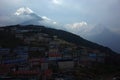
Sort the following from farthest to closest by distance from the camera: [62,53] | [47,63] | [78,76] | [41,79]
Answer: [62,53], [47,63], [78,76], [41,79]

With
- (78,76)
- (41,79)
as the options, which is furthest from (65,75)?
(41,79)

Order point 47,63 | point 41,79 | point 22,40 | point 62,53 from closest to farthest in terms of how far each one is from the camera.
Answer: point 41,79 < point 47,63 < point 62,53 < point 22,40

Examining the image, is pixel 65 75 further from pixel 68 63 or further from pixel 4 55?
pixel 4 55

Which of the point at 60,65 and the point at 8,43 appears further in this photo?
the point at 8,43

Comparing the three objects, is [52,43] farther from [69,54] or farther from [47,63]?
[47,63]

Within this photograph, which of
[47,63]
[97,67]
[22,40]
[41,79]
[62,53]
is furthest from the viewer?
[22,40]

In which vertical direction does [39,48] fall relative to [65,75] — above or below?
above

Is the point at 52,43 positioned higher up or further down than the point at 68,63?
higher up

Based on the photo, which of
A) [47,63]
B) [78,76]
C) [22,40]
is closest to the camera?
[78,76]

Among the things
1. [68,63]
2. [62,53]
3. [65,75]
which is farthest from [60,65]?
[62,53]
